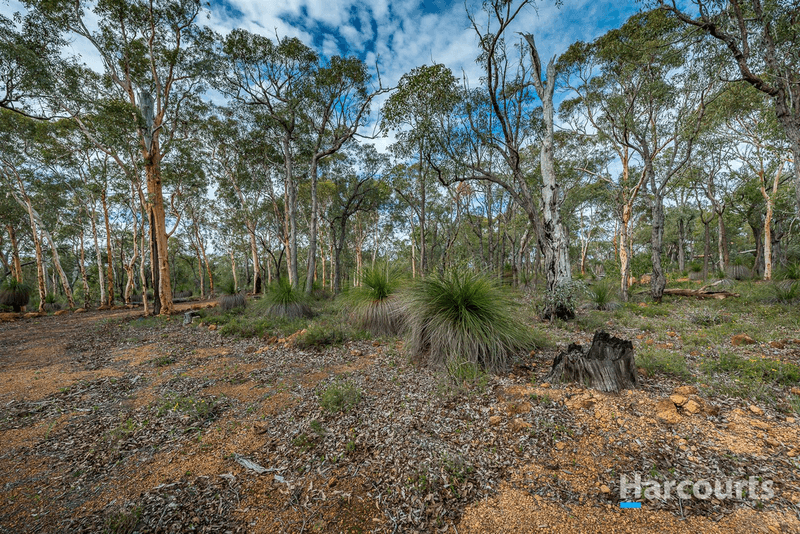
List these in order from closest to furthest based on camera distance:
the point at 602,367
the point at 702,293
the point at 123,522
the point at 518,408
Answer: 1. the point at 123,522
2. the point at 518,408
3. the point at 602,367
4. the point at 702,293

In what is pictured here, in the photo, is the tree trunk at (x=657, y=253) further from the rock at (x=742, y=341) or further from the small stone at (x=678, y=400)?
the small stone at (x=678, y=400)

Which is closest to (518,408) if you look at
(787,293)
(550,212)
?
(550,212)

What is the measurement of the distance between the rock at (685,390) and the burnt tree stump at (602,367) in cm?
31

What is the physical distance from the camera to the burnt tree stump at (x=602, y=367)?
9.63ft

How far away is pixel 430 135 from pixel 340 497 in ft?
30.4

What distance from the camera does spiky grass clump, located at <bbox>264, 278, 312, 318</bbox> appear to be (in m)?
8.35

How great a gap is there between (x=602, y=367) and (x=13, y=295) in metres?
23.5

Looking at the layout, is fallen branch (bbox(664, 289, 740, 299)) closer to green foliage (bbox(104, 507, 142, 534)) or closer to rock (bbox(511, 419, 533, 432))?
rock (bbox(511, 419, 533, 432))

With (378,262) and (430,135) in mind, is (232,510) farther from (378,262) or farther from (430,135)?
(430,135)

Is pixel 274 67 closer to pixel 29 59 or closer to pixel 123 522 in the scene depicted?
pixel 29 59

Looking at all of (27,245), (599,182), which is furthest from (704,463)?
(27,245)

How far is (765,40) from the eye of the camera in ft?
17.8

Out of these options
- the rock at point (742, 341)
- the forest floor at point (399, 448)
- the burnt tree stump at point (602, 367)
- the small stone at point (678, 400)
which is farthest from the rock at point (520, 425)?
the rock at point (742, 341)

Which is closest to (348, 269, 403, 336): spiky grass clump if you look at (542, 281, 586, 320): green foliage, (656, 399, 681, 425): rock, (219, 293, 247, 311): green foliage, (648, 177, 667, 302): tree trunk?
(542, 281, 586, 320): green foliage
